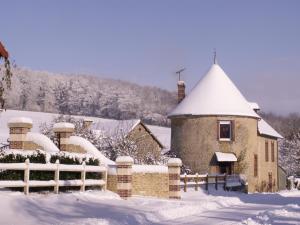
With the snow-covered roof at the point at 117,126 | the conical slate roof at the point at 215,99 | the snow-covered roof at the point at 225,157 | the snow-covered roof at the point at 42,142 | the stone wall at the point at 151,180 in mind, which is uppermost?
the conical slate roof at the point at 215,99

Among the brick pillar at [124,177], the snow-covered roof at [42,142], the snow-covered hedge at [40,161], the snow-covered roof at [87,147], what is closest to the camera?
the snow-covered hedge at [40,161]

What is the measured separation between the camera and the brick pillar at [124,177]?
68.6 feet

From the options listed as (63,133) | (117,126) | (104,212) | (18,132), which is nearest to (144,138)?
(117,126)

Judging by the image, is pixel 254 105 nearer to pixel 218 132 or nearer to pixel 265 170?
pixel 265 170

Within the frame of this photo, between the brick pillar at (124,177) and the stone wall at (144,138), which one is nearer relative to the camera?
the brick pillar at (124,177)

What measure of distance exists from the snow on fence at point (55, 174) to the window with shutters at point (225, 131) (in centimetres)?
2204

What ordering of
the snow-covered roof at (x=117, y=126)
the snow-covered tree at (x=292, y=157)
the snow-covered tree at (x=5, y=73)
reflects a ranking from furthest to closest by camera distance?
the snow-covered tree at (x=292, y=157) → the snow-covered roof at (x=117, y=126) → the snow-covered tree at (x=5, y=73)

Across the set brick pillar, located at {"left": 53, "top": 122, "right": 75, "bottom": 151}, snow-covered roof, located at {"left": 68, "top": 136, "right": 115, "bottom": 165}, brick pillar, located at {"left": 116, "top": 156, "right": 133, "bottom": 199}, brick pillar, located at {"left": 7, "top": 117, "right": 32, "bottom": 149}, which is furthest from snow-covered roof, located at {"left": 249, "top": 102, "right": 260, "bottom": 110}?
brick pillar, located at {"left": 7, "top": 117, "right": 32, "bottom": 149}

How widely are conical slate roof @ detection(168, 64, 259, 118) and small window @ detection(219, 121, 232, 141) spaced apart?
0.83 meters

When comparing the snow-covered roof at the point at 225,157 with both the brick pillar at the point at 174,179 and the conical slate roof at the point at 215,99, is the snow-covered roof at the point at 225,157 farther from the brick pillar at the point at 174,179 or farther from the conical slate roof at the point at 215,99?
the brick pillar at the point at 174,179

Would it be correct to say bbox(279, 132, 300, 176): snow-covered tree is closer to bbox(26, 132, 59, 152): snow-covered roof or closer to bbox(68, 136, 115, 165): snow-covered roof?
bbox(68, 136, 115, 165): snow-covered roof

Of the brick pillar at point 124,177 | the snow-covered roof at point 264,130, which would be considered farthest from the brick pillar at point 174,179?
the snow-covered roof at point 264,130

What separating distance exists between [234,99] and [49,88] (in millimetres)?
103927

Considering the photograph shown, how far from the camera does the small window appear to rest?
42156mm
